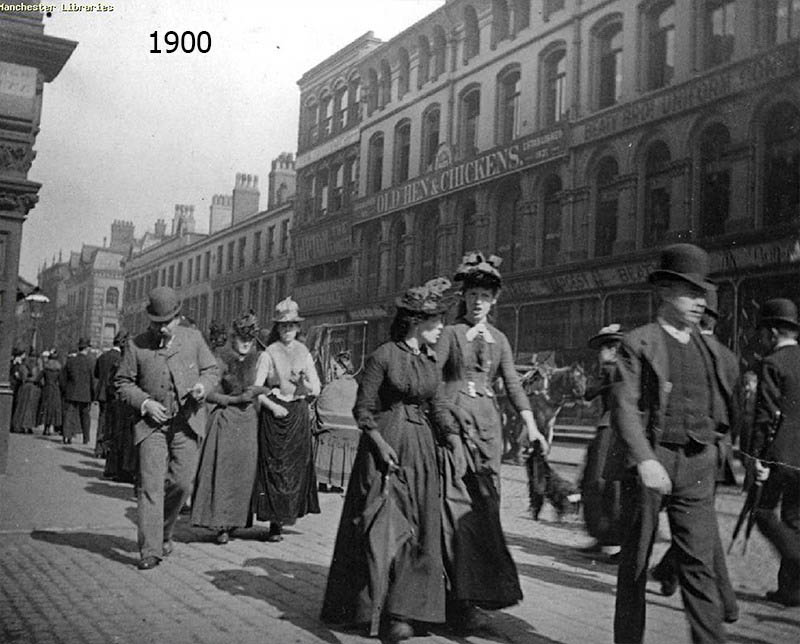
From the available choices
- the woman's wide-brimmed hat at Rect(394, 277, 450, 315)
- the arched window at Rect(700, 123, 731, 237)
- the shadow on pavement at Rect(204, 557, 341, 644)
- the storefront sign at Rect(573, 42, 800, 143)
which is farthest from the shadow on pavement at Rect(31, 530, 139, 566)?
the arched window at Rect(700, 123, 731, 237)

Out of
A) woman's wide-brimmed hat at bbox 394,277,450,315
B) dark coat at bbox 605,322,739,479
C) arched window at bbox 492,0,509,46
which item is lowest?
dark coat at bbox 605,322,739,479

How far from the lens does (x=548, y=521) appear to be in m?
8.20

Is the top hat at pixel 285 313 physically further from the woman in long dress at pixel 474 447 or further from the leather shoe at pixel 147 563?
the woman in long dress at pixel 474 447

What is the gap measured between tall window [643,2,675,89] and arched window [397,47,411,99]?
942cm

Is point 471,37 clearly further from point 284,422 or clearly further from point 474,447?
point 474,447

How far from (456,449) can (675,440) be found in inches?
48.1

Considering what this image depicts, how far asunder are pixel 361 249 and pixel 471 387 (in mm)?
24439

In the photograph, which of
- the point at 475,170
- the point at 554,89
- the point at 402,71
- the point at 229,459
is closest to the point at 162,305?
the point at 229,459

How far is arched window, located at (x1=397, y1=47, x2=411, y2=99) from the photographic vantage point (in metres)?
26.0

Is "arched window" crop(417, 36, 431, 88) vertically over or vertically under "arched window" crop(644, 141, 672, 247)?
over

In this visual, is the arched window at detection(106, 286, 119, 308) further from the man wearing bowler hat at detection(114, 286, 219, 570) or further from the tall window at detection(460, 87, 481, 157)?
the man wearing bowler hat at detection(114, 286, 219, 570)

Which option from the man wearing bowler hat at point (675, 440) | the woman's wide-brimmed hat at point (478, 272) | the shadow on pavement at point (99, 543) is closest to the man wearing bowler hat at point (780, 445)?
the man wearing bowler hat at point (675, 440)

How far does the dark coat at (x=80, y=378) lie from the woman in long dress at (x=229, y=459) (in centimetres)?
867

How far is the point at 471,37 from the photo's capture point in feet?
76.6
